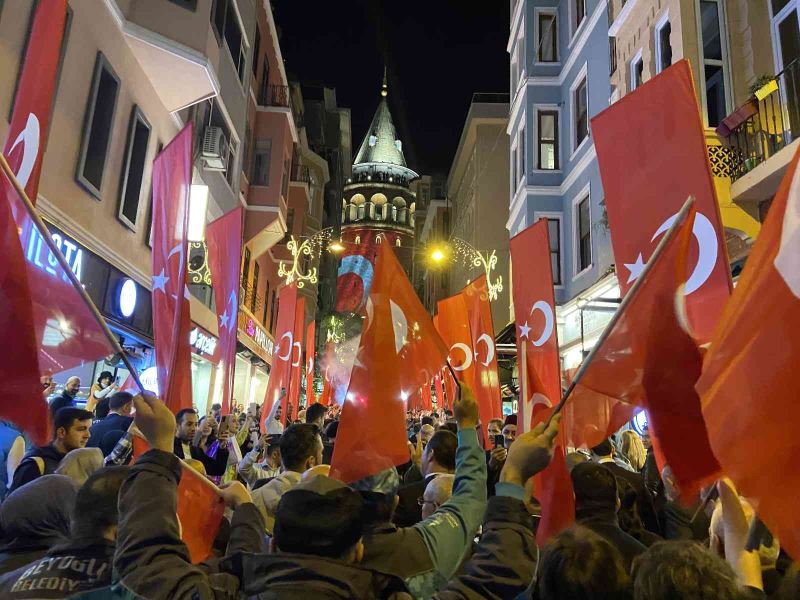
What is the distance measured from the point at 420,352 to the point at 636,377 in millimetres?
2050

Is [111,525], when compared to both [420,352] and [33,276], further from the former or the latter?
[420,352]

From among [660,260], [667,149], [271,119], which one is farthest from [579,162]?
[660,260]

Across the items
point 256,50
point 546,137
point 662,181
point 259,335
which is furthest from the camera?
point 259,335

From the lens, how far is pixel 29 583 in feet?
7.63

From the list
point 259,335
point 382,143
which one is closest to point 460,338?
point 259,335

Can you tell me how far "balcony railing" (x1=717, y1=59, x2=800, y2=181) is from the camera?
29.6 ft

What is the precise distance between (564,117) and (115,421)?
17.8 metres

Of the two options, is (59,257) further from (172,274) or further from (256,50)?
(256,50)

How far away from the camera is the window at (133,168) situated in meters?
12.2

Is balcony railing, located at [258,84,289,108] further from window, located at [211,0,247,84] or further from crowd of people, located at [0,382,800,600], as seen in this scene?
crowd of people, located at [0,382,800,600]

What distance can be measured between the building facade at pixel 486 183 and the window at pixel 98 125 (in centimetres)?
2032

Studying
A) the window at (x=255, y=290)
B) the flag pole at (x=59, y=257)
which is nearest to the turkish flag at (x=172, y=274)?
the flag pole at (x=59, y=257)

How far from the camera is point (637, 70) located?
1334cm

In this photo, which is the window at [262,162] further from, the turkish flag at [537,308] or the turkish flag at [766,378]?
the turkish flag at [766,378]
